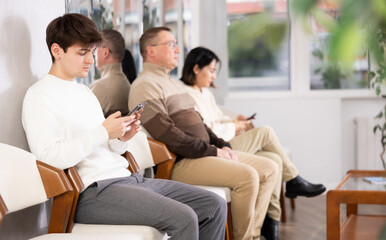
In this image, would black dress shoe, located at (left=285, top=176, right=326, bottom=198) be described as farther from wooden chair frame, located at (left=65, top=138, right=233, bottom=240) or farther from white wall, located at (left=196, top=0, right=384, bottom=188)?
white wall, located at (left=196, top=0, right=384, bottom=188)

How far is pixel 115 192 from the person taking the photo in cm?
199

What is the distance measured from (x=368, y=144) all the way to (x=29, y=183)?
170 inches

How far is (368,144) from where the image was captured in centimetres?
544

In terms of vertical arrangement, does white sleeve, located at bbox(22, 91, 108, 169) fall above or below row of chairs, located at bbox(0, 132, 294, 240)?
above

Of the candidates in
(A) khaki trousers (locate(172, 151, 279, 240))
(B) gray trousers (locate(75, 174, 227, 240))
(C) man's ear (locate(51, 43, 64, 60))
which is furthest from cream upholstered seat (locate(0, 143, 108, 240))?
(A) khaki trousers (locate(172, 151, 279, 240))

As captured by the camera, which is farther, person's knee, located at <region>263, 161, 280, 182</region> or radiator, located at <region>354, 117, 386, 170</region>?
radiator, located at <region>354, 117, 386, 170</region>

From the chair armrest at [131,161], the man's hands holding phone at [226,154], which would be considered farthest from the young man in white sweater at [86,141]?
the man's hands holding phone at [226,154]

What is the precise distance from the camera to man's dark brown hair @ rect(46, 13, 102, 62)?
2.07 metres

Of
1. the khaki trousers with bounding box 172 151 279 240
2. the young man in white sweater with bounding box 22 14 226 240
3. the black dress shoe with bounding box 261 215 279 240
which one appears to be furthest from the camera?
the black dress shoe with bounding box 261 215 279 240

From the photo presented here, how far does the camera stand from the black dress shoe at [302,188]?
370 cm

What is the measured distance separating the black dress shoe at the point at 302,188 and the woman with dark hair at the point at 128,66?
133 cm

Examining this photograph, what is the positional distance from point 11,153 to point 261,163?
1807mm

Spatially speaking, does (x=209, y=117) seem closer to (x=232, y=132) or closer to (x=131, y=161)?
(x=232, y=132)

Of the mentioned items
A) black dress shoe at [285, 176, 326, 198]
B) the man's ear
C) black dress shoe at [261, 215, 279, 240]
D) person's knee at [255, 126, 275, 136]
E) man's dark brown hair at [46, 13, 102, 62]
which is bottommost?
black dress shoe at [261, 215, 279, 240]
